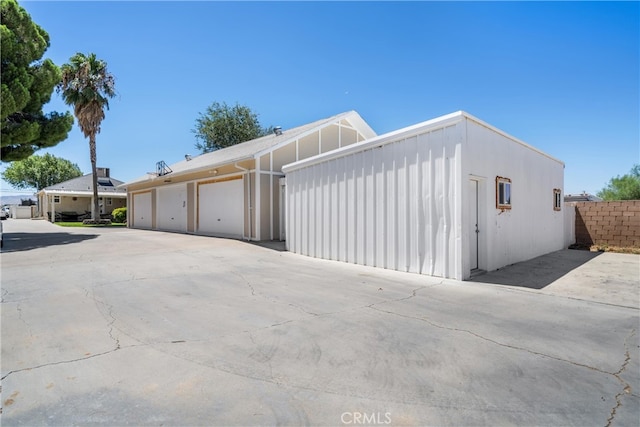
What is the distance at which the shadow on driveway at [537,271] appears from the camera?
6.55m

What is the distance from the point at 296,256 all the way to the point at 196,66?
29.0ft

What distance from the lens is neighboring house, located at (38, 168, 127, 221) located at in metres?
31.2

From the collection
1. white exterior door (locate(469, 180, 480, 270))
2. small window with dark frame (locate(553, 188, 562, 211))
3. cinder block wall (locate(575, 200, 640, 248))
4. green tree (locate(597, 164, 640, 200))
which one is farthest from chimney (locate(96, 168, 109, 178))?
green tree (locate(597, 164, 640, 200))

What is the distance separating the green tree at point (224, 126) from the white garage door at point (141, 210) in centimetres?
1086

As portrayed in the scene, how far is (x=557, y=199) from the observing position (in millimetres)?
11773

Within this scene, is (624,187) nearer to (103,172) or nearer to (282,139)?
(282,139)

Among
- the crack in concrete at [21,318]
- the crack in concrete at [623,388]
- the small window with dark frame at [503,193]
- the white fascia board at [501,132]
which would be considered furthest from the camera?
the small window with dark frame at [503,193]

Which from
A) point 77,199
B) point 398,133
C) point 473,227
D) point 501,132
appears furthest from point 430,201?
point 77,199

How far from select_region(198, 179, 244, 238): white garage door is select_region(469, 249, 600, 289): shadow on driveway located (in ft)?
34.3

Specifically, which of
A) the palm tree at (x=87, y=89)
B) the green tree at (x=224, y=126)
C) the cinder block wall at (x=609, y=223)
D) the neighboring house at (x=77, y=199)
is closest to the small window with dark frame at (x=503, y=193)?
the cinder block wall at (x=609, y=223)

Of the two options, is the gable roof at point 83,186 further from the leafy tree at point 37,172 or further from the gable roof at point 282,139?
the leafy tree at point 37,172

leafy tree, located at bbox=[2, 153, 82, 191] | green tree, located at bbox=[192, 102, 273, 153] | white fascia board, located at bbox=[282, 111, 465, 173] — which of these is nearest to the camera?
white fascia board, located at bbox=[282, 111, 465, 173]

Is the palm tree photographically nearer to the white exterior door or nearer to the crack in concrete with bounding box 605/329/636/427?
the white exterior door

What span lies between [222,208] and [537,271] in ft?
42.4
